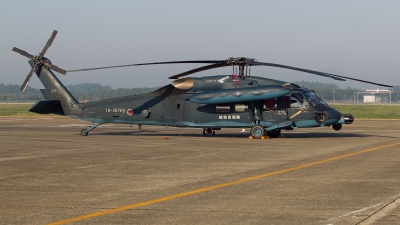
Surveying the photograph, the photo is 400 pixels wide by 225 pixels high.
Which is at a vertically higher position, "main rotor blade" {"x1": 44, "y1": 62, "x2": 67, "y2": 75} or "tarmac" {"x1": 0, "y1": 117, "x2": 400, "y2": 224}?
"main rotor blade" {"x1": 44, "y1": 62, "x2": 67, "y2": 75}

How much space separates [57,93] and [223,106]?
356 inches

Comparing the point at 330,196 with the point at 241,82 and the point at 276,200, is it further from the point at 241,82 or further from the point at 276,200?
the point at 241,82

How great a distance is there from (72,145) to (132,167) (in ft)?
27.4

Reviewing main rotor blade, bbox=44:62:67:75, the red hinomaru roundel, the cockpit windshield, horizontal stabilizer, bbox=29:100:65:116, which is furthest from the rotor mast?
horizontal stabilizer, bbox=29:100:65:116

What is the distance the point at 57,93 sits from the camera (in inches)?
1177

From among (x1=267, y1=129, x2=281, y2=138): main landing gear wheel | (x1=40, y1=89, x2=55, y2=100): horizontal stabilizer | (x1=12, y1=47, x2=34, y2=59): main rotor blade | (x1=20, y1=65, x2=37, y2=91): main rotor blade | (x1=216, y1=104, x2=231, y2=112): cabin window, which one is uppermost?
(x1=12, y1=47, x2=34, y2=59): main rotor blade

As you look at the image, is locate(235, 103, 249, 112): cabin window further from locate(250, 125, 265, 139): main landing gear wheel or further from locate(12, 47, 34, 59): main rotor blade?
locate(12, 47, 34, 59): main rotor blade

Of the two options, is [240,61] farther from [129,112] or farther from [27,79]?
[27,79]

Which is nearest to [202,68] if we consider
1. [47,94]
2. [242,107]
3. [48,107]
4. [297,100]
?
[242,107]

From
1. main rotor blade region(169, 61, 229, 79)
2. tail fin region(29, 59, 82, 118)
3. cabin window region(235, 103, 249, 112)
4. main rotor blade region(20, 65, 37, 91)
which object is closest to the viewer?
main rotor blade region(169, 61, 229, 79)

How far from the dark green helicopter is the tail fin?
82mm

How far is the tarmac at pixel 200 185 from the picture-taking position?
28.5 ft

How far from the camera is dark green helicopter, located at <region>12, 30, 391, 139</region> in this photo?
2614 cm

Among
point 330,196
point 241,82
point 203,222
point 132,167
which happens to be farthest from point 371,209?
point 241,82
